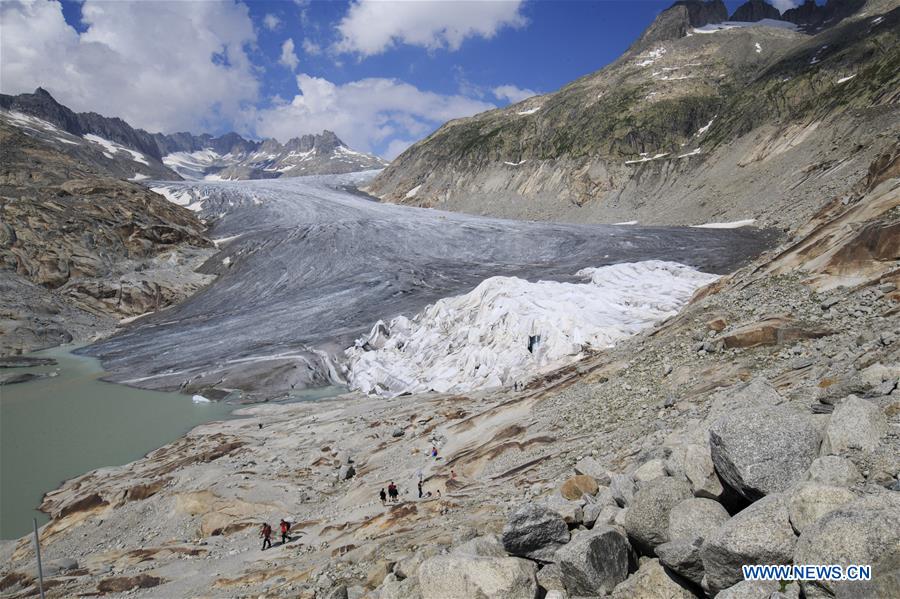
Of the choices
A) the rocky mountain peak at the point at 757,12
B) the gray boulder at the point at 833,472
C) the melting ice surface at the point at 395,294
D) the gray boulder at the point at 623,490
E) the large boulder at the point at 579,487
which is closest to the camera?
the gray boulder at the point at 833,472

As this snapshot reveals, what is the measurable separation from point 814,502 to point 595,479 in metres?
3.98

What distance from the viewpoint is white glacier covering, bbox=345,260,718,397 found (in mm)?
23703

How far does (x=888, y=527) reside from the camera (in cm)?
346

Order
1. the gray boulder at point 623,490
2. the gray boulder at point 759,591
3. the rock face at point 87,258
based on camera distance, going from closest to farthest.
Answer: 1. the gray boulder at point 759,591
2. the gray boulder at point 623,490
3. the rock face at point 87,258

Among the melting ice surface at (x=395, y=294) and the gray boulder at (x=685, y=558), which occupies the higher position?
the melting ice surface at (x=395, y=294)

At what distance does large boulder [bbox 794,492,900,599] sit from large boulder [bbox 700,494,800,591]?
8.9 inches

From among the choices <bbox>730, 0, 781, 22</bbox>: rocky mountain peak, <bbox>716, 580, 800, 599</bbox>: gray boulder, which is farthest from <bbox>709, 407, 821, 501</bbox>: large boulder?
<bbox>730, 0, 781, 22</bbox>: rocky mountain peak

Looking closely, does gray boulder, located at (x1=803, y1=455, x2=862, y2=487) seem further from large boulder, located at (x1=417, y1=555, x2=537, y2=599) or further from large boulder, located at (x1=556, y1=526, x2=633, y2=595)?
large boulder, located at (x1=417, y1=555, x2=537, y2=599)

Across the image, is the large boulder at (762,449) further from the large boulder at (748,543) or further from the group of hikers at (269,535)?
the group of hikers at (269,535)

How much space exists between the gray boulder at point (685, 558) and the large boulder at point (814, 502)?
2.56 feet

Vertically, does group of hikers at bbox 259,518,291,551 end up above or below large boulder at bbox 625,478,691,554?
below

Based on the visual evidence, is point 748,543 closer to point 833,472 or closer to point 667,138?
point 833,472

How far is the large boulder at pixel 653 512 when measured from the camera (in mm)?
5074

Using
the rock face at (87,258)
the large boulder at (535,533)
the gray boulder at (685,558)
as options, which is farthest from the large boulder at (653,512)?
the rock face at (87,258)
